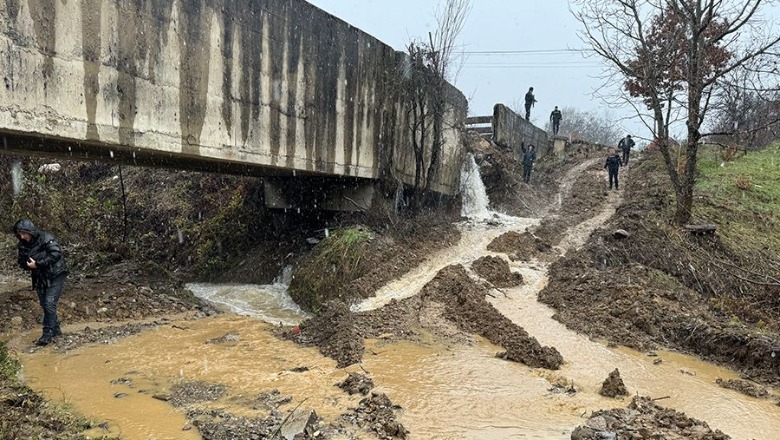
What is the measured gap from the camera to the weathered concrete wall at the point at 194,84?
568 centimetres

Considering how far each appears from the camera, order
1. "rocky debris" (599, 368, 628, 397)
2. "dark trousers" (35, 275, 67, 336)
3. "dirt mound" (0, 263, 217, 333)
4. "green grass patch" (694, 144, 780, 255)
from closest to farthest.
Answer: "rocky debris" (599, 368, 628, 397), "dark trousers" (35, 275, 67, 336), "dirt mound" (0, 263, 217, 333), "green grass patch" (694, 144, 780, 255)

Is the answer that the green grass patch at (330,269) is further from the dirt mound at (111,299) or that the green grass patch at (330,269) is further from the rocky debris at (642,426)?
the rocky debris at (642,426)

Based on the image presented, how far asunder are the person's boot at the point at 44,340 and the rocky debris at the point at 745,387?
28.3ft

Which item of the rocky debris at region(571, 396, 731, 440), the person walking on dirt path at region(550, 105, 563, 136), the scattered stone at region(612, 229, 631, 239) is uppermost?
the person walking on dirt path at region(550, 105, 563, 136)

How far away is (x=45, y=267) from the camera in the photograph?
688 centimetres

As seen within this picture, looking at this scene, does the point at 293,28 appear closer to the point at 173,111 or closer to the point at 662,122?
the point at 173,111

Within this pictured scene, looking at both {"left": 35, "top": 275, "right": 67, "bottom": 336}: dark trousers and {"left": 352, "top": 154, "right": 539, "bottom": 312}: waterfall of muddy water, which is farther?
{"left": 352, "top": 154, "right": 539, "bottom": 312}: waterfall of muddy water

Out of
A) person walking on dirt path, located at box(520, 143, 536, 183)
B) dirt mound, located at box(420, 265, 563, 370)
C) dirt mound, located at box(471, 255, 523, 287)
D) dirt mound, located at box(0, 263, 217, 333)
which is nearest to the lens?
dirt mound, located at box(420, 265, 563, 370)

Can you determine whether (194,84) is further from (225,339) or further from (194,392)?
(194,392)

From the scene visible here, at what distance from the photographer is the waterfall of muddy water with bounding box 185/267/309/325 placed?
9930 mm

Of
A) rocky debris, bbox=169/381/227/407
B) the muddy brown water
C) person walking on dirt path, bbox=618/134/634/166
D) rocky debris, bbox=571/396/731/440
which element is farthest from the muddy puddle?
person walking on dirt path, bbox=618/134/634/166

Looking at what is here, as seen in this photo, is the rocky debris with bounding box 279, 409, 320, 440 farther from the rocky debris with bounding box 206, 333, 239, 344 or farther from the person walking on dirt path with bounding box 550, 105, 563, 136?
the person walking on dirt path with bounding box 550, 105, 563, 136

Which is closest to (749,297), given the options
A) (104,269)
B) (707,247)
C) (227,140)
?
(707,247)

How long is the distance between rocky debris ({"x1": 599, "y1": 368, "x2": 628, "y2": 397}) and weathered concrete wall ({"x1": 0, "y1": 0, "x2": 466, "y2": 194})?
6.24 meters
